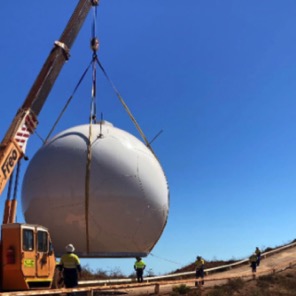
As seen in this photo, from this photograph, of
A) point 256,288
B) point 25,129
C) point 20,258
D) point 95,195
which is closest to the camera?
point 20,258

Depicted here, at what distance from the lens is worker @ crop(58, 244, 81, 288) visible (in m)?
15.0

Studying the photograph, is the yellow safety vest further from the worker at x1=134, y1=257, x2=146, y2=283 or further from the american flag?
the worker at x1=134, y1=257, x2=146, y2=283

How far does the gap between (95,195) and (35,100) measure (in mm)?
4595

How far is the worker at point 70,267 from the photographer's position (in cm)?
1502

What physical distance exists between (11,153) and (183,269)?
20.4 meters

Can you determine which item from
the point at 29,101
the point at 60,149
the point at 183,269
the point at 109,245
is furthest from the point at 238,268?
the point at 29,101

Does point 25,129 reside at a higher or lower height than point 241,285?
higher

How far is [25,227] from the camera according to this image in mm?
14633

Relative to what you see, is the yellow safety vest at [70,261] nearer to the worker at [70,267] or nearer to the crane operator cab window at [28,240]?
the worker at [70,267]

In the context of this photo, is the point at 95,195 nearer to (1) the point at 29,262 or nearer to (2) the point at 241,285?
(1) the point at 29,262

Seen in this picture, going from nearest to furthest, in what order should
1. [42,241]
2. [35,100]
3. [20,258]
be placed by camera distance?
[20,258] → [42,241] → [35,100]

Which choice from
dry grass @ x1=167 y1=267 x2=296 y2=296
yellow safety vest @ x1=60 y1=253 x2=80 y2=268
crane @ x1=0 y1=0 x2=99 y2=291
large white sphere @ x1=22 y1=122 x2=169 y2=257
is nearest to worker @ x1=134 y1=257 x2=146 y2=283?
large white sphere @ x1=22 y1=122 x2=169 y2=257

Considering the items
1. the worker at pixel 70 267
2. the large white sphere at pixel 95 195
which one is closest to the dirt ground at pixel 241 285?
the large white sphere at pixel 95 195

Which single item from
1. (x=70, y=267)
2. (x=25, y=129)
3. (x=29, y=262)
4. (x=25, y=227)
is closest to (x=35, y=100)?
(x=25, y=129)
